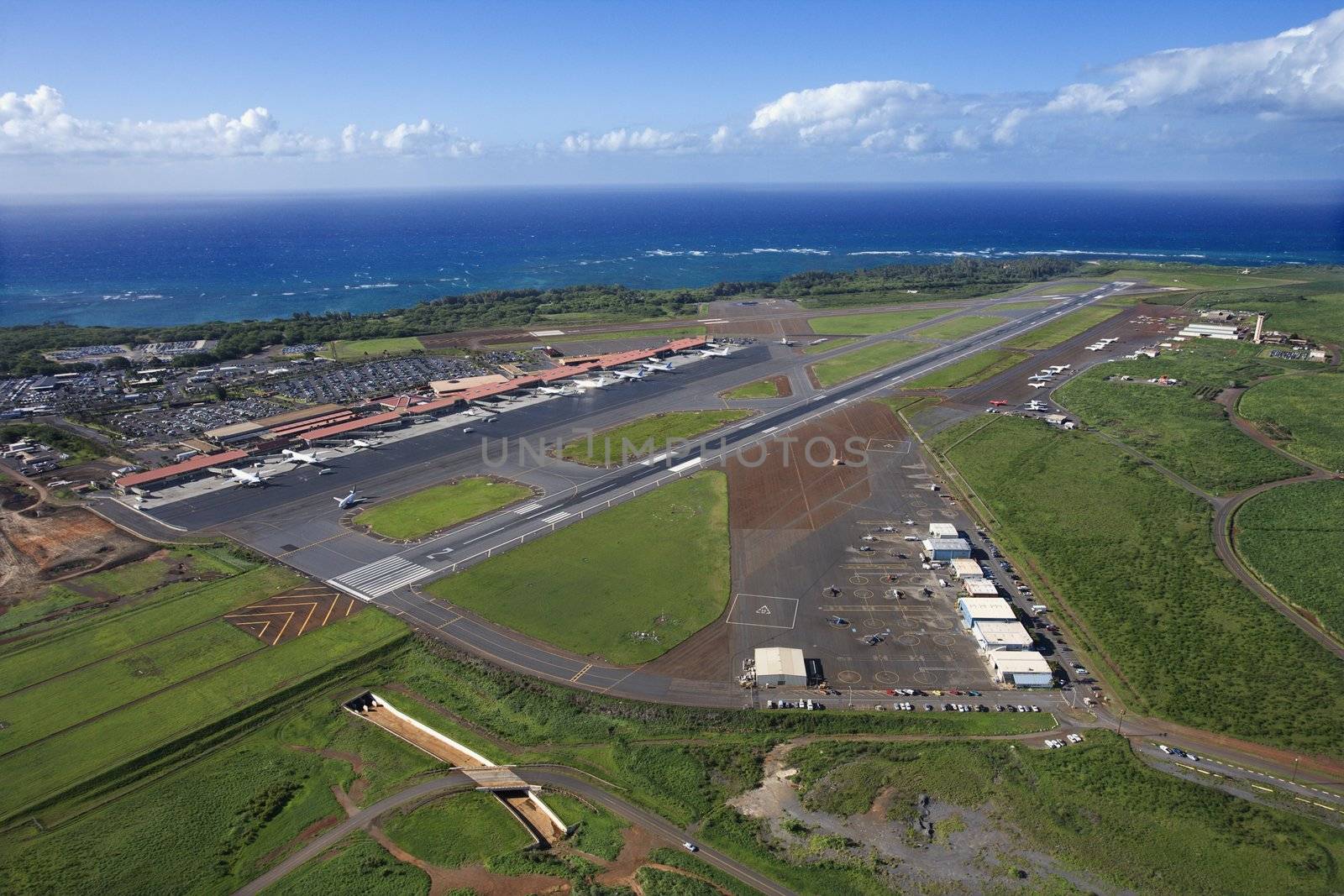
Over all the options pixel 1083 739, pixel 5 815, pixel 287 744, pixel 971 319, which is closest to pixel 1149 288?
pixel 971 319

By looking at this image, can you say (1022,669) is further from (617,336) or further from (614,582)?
(617,336)

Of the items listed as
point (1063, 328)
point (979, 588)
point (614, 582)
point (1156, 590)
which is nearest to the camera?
point (979, 588)

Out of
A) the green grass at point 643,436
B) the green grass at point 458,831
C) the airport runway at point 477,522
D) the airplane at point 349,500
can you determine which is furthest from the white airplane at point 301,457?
the green grass at point 458,831

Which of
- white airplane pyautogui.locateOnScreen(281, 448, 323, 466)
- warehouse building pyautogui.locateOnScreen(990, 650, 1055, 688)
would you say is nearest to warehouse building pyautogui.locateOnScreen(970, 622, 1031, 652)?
warehouse building pyautogui.locateOnScreen(990, 650, 1055, 688)

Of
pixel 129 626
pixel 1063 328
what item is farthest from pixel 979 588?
pixel 1063 328

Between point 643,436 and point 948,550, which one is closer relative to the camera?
point 948,550

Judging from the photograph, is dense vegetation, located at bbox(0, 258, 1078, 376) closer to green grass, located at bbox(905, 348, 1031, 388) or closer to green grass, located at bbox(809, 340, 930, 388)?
green grass, located at bbox(809, 340, 930, 388)

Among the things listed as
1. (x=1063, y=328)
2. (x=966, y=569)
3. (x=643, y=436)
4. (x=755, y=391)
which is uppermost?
(x=1063, y=328)
